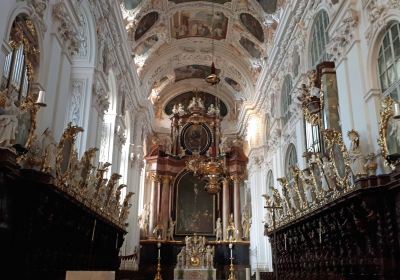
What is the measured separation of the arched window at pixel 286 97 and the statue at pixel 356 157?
7.42 m

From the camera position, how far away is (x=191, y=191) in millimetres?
25938

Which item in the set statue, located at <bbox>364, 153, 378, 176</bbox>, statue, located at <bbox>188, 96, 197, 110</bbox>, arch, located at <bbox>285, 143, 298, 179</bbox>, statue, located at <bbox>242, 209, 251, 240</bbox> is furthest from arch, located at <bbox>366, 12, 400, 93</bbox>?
statue, located at <bbox>188, 96, 197, 110</bbox>

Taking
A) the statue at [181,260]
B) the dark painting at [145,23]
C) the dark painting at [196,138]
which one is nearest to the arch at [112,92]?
the dark painting at [145,23]

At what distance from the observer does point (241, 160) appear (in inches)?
1004

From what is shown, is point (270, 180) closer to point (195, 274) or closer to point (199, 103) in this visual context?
point (195, 274)

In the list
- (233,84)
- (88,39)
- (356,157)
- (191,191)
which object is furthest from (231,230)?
(356,157)

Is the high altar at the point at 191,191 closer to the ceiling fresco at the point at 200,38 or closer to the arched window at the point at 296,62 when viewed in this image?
the ceiling fresco at the point at 200,38

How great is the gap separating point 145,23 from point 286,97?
7747 millimetres

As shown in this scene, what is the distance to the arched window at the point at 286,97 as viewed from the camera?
16.1 meters

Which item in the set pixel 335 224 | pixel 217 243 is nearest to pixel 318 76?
pixel 335 224

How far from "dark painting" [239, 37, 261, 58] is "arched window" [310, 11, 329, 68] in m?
7.51

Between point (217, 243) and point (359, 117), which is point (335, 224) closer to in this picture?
point (359, 117)

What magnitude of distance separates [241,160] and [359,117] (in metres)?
16.4

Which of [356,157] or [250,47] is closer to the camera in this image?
[356,157]
